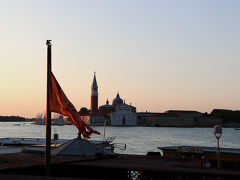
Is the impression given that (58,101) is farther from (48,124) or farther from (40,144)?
(40,144)

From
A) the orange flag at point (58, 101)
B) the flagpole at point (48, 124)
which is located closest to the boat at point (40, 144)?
the orange flag at point (58, 101)

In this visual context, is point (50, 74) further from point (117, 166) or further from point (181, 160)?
point (181, 160)

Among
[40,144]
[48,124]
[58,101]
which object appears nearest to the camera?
[48,124]

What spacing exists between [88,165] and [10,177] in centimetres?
833

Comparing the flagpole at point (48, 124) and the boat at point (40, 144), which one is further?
the boat at point (40, 144)

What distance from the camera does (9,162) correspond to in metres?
15.7

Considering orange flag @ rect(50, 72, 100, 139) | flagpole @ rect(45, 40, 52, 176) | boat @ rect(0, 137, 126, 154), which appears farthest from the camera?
boat @ rect(0, 137, 126, 154)

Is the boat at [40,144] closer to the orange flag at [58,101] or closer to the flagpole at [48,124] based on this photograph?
the orange flag at [58,101]

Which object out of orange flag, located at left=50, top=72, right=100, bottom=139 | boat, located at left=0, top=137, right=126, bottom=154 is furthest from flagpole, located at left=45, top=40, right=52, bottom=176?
boat, located at left=0, top=137, right=126, bottom=154

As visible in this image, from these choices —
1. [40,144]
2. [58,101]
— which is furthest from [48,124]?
[40,144]

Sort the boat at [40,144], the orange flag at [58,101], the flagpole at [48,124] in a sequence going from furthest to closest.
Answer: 1. the boat at [40,144]
2. the orange flag at [58,101]
3. the flagpole at [48,124]

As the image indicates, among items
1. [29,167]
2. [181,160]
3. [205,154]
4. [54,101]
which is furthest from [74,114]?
[205,154]

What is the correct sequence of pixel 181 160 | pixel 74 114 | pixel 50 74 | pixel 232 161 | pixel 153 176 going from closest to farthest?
pixel 50 74, pixel 74 114, pixel 153 176, pixel 181 160, pixel 232 161

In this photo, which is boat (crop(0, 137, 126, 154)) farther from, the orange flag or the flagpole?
the flagpole
